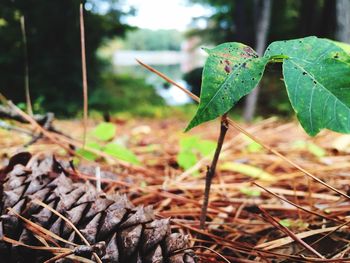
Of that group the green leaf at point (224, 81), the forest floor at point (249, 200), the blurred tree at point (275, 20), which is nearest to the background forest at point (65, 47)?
the blurred tree at point (275, 20)

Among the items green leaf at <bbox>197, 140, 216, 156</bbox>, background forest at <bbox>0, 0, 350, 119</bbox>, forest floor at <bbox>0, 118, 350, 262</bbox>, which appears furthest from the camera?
background forest at <bbox>0, 0, 350, 119</bbox>

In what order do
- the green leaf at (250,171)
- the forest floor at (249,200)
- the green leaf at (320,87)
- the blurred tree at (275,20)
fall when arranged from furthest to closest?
1. the blurred tree at (275,20)
2. the green leaf at (250,171)
3. the forest floor at (249,200)
4. the green leaf at (320,87)

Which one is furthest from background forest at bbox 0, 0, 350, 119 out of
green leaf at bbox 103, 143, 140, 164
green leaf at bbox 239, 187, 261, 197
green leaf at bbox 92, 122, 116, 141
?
green leaf at bbox 239, 187, 261, 197

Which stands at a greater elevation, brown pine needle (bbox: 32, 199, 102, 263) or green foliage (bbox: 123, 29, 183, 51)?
green foliage (bbox: 123, 29, 183, 51)

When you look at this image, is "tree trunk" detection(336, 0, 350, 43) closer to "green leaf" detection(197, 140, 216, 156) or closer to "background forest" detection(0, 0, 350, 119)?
"background forest" detection(0, 0, 350, 119)

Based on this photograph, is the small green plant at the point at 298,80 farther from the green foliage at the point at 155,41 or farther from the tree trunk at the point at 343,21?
the green foliage at the point at 155,41

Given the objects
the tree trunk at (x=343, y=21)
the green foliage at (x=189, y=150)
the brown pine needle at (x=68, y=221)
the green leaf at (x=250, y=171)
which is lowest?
the green leaf at (x=250, y=171)

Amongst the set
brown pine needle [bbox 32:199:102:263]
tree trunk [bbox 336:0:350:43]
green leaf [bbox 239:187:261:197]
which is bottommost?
green leaf [bbox 239:187:261:197]
